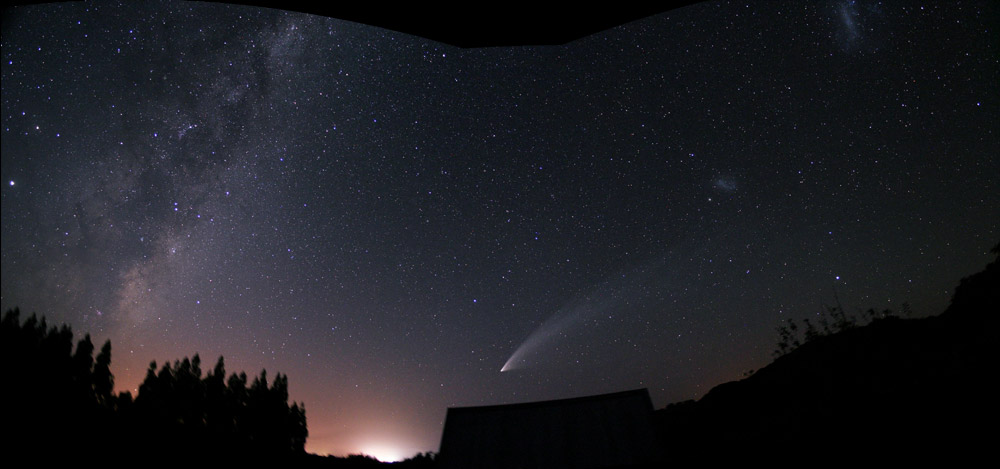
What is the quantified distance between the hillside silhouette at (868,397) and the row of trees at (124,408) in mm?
20156

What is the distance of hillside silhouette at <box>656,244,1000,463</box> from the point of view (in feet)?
19.8

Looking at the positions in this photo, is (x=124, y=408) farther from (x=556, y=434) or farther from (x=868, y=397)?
(x=868, y=397)

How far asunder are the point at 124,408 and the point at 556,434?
4923 centimetres

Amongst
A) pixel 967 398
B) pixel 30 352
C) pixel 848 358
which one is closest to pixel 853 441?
pixel 967 398

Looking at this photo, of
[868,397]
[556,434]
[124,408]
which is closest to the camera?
[556,434]

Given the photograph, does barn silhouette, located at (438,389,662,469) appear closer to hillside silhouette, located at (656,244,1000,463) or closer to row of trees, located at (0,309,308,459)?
hillside silhouette, located at (656,244,1000,463)

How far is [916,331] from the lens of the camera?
40344mm

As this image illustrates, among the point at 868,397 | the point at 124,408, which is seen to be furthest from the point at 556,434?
the point at 124,408

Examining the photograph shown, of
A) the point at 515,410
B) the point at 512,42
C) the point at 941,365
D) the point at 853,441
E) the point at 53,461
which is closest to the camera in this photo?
the point at 512,42

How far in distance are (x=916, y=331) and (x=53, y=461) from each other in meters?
63.1

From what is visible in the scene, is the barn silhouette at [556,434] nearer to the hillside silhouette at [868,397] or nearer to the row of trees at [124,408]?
the hillside silhouette at [868,397]

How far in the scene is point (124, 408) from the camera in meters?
37.8

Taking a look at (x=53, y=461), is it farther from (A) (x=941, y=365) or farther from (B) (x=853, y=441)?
(A) (x=941, y=365)

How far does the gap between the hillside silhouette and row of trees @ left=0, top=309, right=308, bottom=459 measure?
20156 mm
